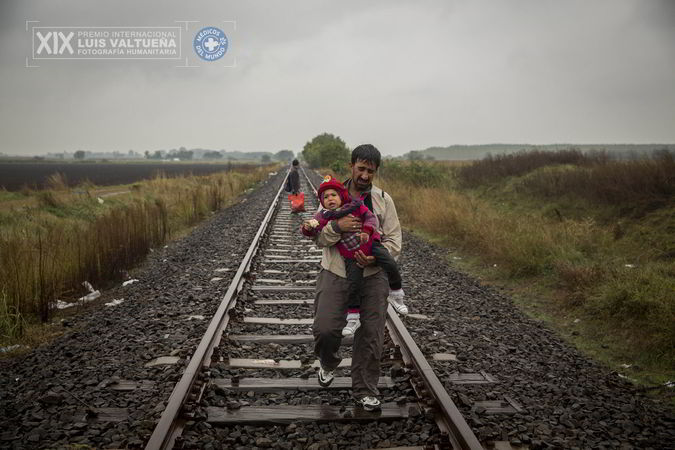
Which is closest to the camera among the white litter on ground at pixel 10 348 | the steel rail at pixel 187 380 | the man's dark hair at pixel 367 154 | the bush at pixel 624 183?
the steel rail at pixel 187 380

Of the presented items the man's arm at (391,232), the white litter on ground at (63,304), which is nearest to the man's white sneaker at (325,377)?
the man's arm at (391,232)

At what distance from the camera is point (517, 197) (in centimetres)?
1686

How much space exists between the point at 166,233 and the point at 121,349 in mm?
7109

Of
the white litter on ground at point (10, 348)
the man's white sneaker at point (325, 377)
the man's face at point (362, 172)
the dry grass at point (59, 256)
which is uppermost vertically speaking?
the man's face at point (362, 172)

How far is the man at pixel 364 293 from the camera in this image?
2.93m

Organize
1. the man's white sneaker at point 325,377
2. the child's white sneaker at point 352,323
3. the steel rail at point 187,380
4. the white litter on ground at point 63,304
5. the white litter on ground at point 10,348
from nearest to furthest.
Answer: the steel rail at point 187,380 < the child's white sneaker at point 352,323 < the man's white sneaker at point 325,377 < the white litter on ground at point 10,348 < the white litter on ground at point 63,304

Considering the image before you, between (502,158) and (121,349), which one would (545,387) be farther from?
(502,158)

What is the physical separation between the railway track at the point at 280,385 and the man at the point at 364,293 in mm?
269

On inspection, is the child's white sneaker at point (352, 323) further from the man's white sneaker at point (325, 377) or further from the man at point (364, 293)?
the man's white sneaker at point (325, 377)

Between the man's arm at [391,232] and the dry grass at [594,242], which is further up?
the man's arm at [391,232]

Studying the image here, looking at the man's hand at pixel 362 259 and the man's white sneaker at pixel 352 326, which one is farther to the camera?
the man's white sneaker at pixel 352 326

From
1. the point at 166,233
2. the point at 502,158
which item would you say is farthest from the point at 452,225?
the point at 502,158

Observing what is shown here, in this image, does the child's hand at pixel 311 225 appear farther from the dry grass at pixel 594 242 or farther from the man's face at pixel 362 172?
the dry grass at pixel 594 242

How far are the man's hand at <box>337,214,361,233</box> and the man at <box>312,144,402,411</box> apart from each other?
0.44 feet
